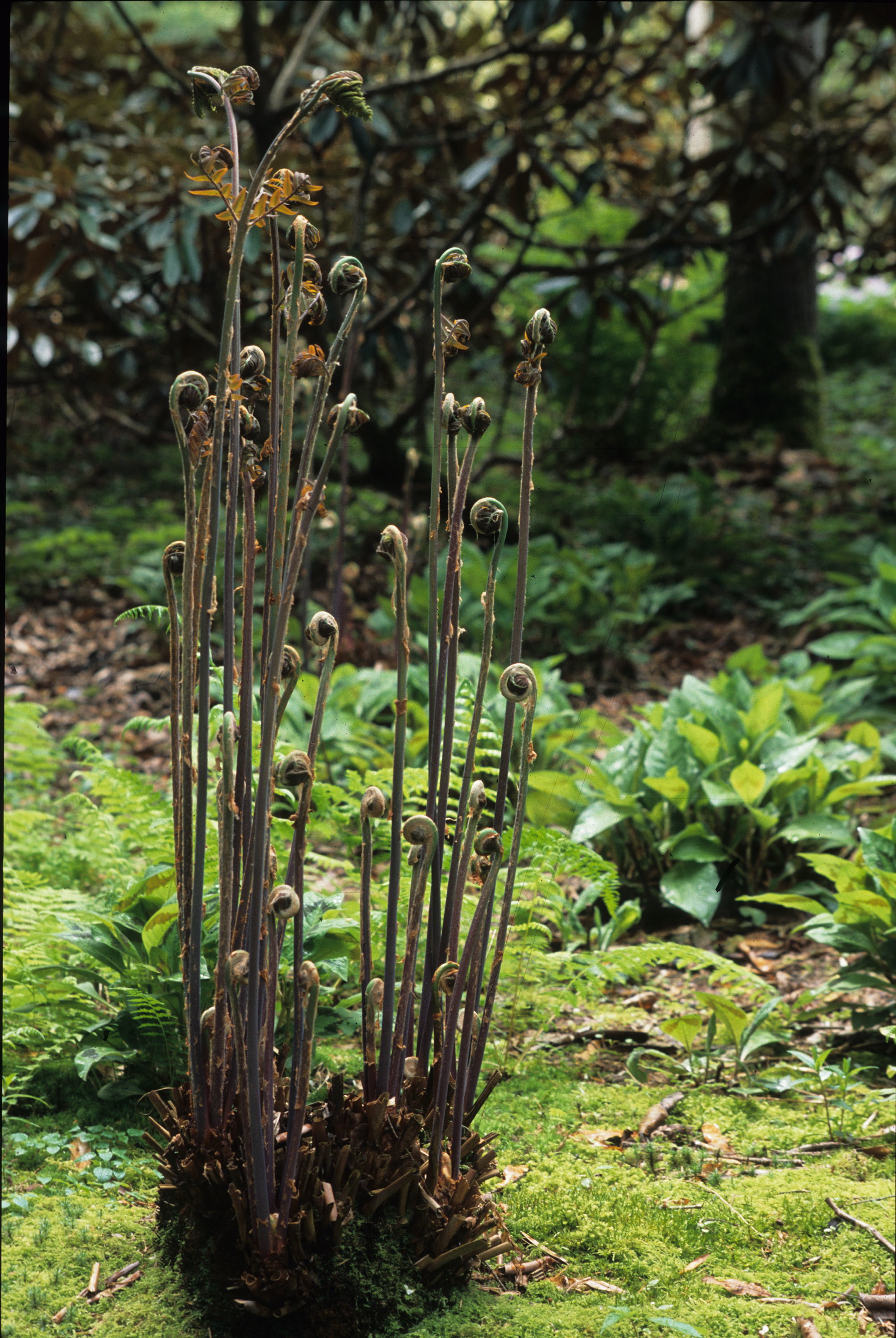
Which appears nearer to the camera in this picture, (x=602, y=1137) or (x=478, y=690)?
(x=478, y=690)

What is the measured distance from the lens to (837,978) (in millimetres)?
2100

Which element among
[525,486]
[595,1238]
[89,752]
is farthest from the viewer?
[89,752]

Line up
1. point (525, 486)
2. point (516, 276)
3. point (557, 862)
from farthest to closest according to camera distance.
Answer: point (516, 276) → point (557, 862) → point (525, 486)

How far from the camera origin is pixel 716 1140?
1.68 metres

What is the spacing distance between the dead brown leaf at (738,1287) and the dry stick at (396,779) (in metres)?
0.48

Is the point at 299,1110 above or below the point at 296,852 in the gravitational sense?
below

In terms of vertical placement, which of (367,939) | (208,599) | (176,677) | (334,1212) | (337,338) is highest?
(337,338)

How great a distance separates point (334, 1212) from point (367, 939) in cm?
29

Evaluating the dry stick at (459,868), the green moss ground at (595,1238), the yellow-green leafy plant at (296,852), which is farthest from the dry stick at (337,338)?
the green moss ground at (595,1238)

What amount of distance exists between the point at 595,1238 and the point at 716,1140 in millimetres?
401

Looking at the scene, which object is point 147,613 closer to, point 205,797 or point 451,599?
point 205,797

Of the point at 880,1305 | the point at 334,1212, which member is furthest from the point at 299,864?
the point at 880,1305

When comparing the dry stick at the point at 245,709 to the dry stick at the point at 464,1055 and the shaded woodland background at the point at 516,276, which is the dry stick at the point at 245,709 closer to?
the dry stick at the point at 464,1055

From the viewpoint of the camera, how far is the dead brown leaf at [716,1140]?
1640 mm
